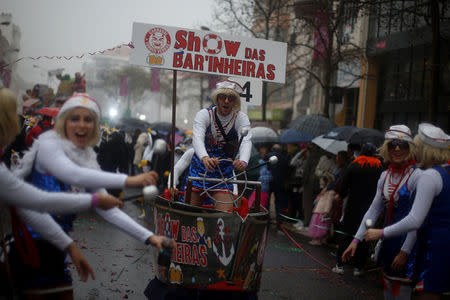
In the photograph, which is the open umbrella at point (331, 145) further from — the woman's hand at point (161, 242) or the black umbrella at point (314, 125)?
the woman's hand at point (161, 242)

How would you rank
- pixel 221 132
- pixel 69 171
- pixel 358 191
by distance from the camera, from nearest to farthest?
pixel 69 171
pixel 221 132
pixel 358 191

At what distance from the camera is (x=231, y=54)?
6.13 metres

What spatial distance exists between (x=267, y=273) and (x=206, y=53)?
330cm

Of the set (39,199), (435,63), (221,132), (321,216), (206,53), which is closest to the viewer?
(39,199)

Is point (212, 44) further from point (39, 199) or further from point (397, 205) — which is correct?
point (39, 199)

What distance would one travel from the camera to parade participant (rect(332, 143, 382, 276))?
7535mm

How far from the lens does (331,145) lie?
10219mm

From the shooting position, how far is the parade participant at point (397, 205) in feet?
12.6

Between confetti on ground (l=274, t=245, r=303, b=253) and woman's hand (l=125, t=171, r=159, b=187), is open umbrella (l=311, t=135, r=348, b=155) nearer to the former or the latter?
confetti on ground (l=274, t=245, r=303, b=253)

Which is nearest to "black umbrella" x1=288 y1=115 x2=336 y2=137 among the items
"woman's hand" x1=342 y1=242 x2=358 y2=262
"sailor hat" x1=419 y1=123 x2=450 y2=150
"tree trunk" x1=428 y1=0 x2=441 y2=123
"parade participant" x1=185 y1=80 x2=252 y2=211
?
"tree trunk" x1=428 y1=0 x2=441 y2=123

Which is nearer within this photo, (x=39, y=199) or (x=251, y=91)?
(x=39, y=199)

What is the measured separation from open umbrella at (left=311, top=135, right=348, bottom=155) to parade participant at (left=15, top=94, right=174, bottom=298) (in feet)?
24.7

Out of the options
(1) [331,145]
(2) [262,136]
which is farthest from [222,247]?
(2) [262,136]

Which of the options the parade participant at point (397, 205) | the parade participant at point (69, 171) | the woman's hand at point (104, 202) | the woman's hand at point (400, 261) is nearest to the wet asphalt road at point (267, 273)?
the parade participant at point (397, 205)
